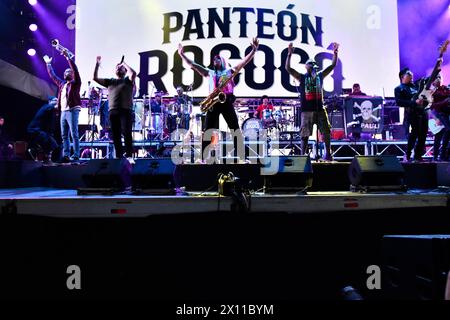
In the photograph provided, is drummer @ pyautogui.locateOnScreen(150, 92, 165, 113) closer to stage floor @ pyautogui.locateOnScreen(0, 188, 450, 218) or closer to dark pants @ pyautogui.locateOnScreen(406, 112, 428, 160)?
dark pants @ pyautogui.locateOnScreen(406, 112, 428, 160)

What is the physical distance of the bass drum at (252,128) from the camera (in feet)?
33.2

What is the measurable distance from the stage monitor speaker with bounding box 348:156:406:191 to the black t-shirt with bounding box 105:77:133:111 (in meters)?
3.78

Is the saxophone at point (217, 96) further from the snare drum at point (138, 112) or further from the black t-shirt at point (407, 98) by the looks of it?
the snare drum at point (138, 112)

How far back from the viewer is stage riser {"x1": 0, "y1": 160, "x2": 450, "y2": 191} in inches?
201

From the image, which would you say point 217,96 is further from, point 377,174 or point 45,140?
point 45,140

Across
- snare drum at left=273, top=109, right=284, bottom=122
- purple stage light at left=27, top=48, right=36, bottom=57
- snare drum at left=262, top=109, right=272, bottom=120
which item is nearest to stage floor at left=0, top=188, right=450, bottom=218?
snare drum at left=262, top=109, right=272, bottom=120

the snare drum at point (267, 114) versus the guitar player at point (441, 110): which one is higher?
the snare drum at point (267, 114)

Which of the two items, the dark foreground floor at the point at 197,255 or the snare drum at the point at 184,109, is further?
the snare drum at the point at 184,109

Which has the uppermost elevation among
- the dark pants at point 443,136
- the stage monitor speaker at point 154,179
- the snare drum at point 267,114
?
the snare drum at point 267,114

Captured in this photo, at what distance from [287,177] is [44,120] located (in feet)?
23.0

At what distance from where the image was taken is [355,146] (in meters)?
10.4

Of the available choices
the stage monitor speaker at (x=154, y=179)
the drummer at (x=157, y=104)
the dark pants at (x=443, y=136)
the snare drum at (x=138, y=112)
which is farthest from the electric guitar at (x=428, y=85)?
the snare drum at (x=138, y=112)

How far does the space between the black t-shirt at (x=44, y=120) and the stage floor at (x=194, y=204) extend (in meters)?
5.48
